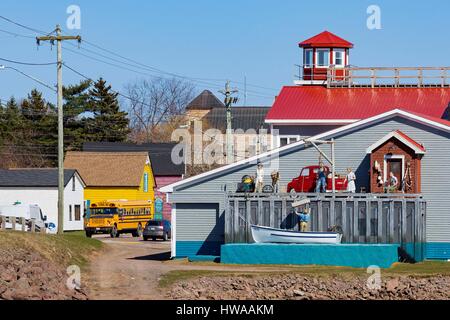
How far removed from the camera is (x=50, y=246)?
48438 millimetres

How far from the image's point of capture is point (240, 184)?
5381cm

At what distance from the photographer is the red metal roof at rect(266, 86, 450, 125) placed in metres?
68.0

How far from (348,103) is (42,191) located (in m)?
Answer: 29.6

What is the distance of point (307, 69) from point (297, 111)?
30.9ft

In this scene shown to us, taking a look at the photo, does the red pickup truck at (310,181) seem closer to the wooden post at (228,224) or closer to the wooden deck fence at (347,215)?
the wooden deck fence at (347,215)

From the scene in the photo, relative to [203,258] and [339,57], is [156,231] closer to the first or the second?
[339,57]

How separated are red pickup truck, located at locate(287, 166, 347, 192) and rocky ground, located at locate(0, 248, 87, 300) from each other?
44.5ft

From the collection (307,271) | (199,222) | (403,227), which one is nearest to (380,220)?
(403,227)

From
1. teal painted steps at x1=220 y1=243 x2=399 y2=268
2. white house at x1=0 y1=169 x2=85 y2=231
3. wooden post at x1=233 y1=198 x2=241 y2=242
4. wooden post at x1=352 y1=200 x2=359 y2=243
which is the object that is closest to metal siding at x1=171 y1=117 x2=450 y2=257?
wooden post at x1=233 y1=198 x2=241 y2=242

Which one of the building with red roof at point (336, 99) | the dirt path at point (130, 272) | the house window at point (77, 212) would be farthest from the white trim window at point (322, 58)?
the house window at point (77, 212)

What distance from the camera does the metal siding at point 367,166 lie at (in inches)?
2115

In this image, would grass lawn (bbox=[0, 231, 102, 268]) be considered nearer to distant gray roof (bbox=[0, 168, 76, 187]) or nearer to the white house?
the white house

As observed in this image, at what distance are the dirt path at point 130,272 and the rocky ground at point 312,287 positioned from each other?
1378 millimetres
